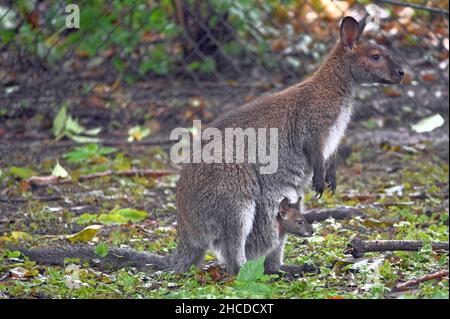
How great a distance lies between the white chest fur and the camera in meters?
5.40

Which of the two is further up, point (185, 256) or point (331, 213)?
point (185, 256)

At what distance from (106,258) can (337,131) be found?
1525mm

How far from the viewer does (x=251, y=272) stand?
458cm

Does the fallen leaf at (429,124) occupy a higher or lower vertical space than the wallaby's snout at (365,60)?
lower

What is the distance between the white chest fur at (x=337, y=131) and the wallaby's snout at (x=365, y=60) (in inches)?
7.9

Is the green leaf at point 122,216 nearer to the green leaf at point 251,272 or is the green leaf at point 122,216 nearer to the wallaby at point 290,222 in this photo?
the wallaby at point 290,222

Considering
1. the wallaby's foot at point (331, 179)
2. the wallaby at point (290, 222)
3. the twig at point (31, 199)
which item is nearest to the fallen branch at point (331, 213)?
Answer: the wallaby's foot at point (331, 179)

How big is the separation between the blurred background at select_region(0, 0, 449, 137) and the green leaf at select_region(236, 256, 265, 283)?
11.6ft

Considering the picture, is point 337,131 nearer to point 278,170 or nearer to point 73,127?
point 278,170

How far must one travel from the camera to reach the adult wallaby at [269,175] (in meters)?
4.83

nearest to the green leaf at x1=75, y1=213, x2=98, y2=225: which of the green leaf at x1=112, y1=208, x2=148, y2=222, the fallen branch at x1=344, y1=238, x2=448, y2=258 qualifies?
the green leaf at x1=112, y1=208, x2=148, y2=222

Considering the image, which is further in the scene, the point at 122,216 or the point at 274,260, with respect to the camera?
the point at 122,216

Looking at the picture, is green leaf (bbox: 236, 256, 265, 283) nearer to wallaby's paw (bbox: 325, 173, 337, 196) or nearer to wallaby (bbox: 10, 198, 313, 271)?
wallaby (bbox: 10, 198, 313, 271)

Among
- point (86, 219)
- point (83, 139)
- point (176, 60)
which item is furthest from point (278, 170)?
point (176, 60)
